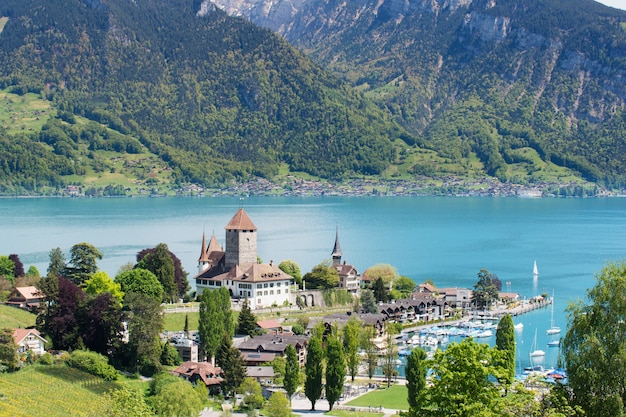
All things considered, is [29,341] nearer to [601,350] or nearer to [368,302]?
[368,302]

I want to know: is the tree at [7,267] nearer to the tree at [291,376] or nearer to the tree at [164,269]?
the tree at [164,269]

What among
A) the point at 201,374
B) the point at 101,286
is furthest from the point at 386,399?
the point at 101,286

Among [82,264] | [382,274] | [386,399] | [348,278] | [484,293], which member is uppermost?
[82,264]

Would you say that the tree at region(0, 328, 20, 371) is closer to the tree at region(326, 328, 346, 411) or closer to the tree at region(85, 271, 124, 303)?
the tree at region(326, 328, 346, 411)

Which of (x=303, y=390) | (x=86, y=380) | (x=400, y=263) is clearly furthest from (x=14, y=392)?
(x=400, y=263)

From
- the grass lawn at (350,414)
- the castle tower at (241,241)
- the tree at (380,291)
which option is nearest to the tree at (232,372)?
the grass lawn at (350,414)

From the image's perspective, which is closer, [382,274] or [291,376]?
[291,376]

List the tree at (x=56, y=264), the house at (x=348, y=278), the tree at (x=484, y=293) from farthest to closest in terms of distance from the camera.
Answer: the tree at (x=484, y=293) → the house at (x=348, y=278) → the tree at (x=56, y=264)
